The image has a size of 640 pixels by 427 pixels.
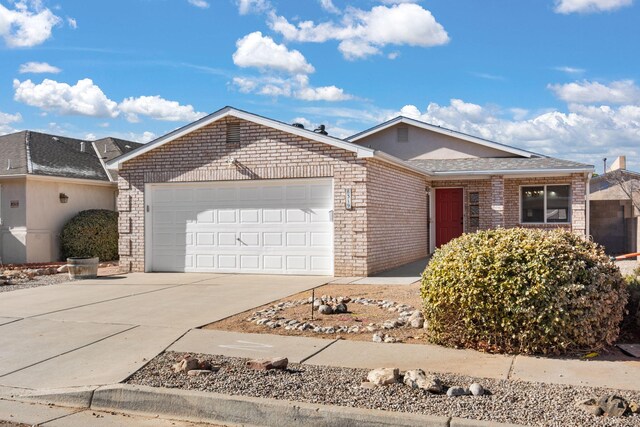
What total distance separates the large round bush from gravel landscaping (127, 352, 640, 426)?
3.53ft

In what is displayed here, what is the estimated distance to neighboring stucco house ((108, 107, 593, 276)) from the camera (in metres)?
14.4

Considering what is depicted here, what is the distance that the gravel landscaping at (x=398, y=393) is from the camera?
5016 millimetres

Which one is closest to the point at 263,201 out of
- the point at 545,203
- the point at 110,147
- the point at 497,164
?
the point at 497,164

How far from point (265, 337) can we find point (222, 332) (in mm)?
709

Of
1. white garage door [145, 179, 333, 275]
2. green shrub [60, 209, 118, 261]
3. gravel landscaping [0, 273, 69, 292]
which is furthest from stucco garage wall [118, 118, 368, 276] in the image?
green shrub [60, 209, 118, 261]

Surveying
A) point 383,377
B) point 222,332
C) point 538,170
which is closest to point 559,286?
point 383,377

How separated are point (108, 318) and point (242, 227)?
6.09 m

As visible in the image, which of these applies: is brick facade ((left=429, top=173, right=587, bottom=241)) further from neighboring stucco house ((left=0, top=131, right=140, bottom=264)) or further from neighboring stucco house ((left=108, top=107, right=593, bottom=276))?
neighboring stucco house ((left=0, top=131, right=140, bottom=264))

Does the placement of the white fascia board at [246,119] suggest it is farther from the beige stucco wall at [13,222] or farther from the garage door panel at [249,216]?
the beige stucco wall at [13,222]

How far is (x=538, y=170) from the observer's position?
18.9 meters

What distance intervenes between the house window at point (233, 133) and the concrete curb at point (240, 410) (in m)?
9.99

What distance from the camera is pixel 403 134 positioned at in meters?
23.4

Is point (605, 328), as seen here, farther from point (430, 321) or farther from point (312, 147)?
point (312, 147)

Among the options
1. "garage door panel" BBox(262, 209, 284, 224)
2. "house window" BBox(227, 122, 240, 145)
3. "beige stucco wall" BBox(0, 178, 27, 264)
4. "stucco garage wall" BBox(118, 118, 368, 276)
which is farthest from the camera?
"beige stucco wall" BBox(0, 178, 27, 264)
